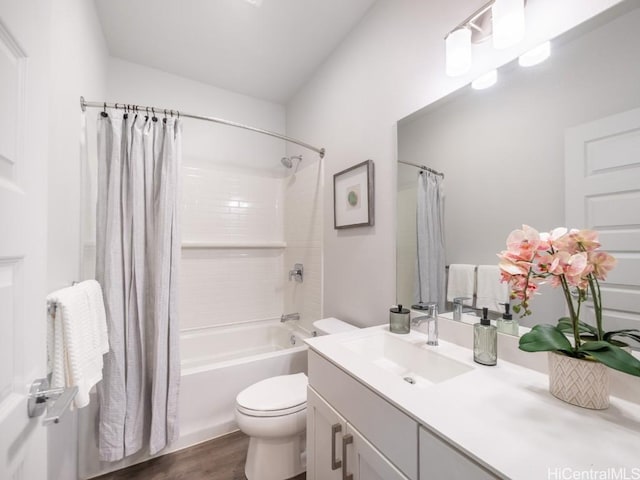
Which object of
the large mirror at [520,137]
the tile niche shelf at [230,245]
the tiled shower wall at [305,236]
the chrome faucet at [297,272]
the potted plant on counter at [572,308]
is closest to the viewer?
the potted plant on counter at [572,308]

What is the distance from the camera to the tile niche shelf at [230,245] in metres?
2.31

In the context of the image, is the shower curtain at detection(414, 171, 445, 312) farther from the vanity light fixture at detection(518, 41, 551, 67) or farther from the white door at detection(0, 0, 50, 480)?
the white door at detection(0, 0, 50, 480)

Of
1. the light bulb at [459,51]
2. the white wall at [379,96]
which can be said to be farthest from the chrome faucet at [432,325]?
the light bulb at [459,51]

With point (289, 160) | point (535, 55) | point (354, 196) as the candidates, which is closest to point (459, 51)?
point (535, 55)

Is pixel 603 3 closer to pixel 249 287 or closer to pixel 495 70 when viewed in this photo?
pixel 495 70

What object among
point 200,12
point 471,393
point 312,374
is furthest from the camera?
point 200,12

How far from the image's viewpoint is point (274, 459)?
1.36 meters

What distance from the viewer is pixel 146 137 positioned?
5.12 feet

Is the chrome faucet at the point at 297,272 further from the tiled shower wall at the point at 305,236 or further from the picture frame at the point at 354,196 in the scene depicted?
Answer: the picture frame at the point at 354,196

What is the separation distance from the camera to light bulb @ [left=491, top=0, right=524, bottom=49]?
2.99ft

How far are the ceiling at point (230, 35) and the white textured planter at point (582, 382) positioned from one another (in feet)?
6.62

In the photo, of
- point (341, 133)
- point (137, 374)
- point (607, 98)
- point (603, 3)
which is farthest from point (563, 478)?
point (341, 133)

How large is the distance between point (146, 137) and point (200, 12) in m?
0.88

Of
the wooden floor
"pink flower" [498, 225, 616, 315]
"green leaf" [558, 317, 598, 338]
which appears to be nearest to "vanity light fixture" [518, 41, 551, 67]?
"pink flower" [498, 225, 616, 315]
